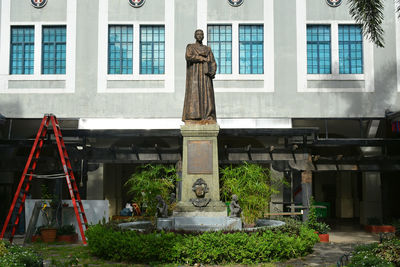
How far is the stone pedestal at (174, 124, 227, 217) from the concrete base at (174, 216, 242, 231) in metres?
0.13

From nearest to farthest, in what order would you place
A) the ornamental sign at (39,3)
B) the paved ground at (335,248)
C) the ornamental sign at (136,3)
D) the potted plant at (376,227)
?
the paved ground at (335,248), the potted plant at (376,227), the ornamental sign at (136,3), the ornamental sign at (39,3)

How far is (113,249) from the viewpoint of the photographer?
12477mm

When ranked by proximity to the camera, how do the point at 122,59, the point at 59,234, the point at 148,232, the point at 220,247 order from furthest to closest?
1. the point at 122,59
2. the point at 59,234
3. the point at 148,232
4. the point at 220,247

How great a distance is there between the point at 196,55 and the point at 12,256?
7029mm

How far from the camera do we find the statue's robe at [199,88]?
14.2 meters

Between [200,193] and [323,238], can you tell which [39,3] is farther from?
[323,238]

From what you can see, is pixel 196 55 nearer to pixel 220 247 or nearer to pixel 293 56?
pixel 220 247

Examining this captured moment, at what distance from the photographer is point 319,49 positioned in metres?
23.2

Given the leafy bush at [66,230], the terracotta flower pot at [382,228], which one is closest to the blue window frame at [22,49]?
the leafy bush at [66,230]

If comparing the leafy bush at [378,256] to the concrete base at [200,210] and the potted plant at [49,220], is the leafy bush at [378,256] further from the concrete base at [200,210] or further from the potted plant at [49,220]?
the potted plant at [49,220]

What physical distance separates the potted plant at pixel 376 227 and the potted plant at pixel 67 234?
11822 mm

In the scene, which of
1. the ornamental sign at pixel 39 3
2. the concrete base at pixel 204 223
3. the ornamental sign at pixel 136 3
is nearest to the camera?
the concrete base at pixel 204 223

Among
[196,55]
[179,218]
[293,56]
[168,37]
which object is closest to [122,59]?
[168,37]

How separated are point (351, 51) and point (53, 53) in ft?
42.0
